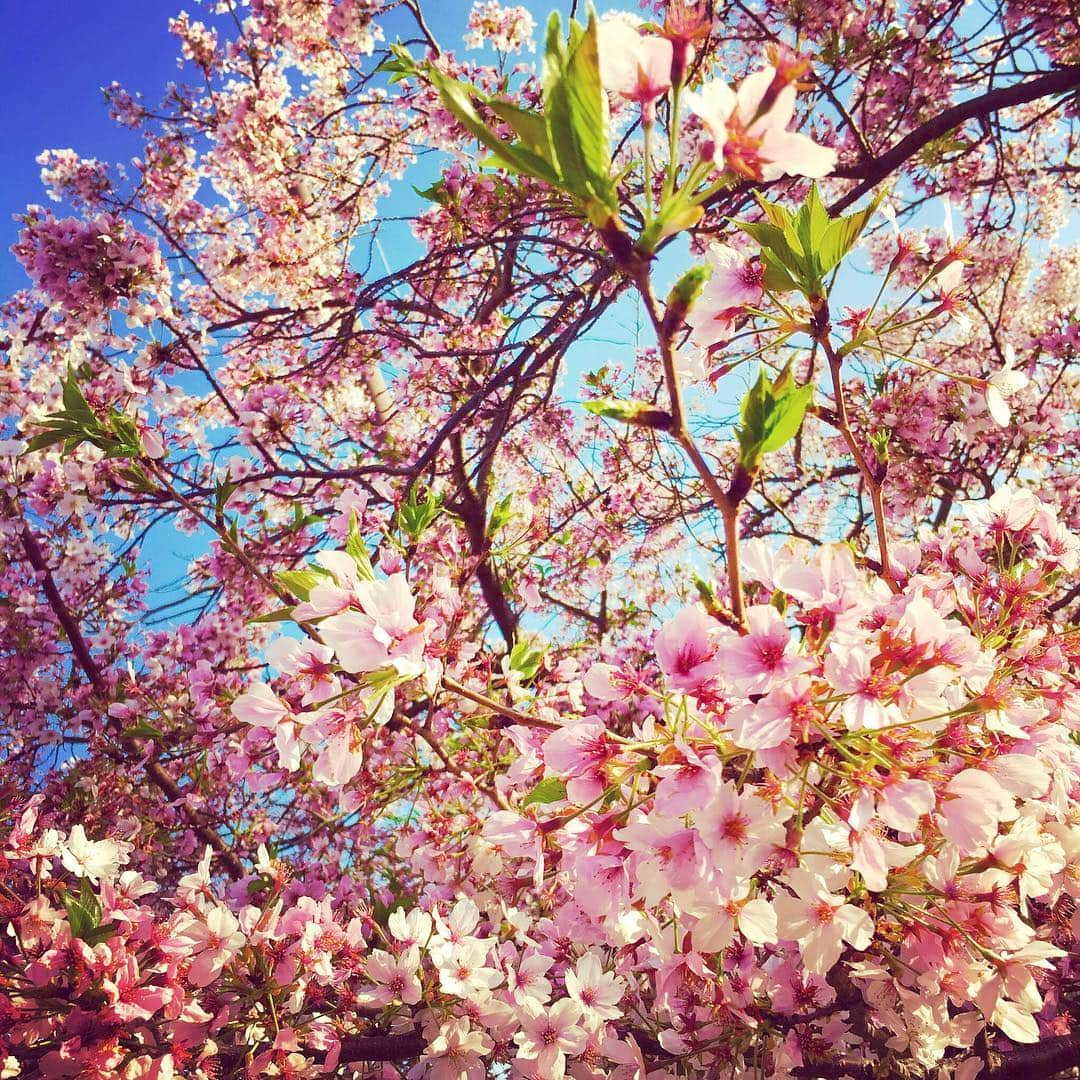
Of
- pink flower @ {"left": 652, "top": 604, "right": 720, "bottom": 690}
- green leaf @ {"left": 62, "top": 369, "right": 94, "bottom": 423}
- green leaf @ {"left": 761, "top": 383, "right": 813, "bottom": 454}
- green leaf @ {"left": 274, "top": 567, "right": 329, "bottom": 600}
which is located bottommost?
pink flower @ {"left": 652, "top": 604, "right": 720, "bottom": 690}

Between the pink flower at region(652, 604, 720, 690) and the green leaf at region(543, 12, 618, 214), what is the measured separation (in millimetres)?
532

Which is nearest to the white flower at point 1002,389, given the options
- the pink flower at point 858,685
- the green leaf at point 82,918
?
the pink flower at point 858,685

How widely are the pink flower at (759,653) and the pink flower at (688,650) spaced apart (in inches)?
2.6

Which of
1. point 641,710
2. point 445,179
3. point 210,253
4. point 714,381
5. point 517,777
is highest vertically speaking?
point 210,253

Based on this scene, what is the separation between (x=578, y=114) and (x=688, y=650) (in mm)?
660

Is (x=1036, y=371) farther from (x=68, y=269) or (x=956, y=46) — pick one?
(x=68, y=269)

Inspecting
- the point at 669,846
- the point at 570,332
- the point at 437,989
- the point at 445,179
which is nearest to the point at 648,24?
the point at 669,846

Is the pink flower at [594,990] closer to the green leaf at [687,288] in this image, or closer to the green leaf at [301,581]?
the green leaf at [301,581]

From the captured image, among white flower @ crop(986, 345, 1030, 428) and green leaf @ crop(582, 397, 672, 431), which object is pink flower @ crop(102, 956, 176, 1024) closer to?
green leaf @ crop(582, 397, 672, 431)

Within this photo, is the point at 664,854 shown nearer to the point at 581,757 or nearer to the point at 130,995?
the point at 581,757

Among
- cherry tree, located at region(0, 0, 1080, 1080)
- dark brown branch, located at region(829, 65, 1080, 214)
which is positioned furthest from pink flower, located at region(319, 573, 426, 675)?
dark brown branch, located at region(829, 65, 1080, 214)

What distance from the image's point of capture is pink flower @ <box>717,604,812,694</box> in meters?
0.84

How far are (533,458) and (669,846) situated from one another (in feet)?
19.3

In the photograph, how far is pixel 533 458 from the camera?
669cm
